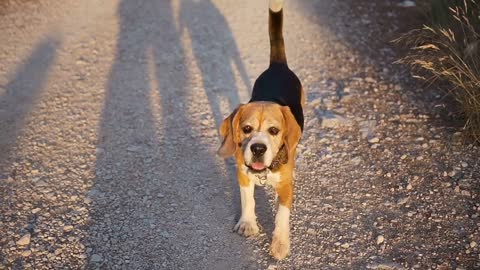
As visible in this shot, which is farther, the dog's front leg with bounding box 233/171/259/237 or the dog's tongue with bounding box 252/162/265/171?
the dog's front leg with bounding box 233/171/259/237

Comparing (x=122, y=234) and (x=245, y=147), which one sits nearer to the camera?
(x=245, y=147)

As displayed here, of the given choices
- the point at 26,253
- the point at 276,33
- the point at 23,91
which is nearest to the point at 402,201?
the point at 276,33

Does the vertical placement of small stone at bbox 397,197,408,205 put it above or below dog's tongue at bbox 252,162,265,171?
below

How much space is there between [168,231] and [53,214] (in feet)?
3.19

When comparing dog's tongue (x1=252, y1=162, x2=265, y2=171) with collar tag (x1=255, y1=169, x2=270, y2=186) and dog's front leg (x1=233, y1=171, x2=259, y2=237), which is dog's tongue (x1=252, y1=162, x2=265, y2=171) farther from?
dog's front leg (x1=233, y1=171, x2=259, y2=237)

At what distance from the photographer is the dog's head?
3994 millimetres

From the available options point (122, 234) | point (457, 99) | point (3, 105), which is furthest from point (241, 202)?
point (3, 105)

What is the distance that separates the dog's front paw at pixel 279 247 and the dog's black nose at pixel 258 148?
0.84 metres

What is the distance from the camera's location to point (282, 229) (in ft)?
14.7

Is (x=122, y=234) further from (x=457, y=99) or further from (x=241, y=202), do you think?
(x=457, y=99)

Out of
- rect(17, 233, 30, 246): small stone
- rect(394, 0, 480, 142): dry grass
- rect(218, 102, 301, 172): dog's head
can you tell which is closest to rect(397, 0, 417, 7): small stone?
rect(394, 0, 480, 142): dry grass

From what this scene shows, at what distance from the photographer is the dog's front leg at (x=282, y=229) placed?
4.43 m

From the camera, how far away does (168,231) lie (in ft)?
15.5

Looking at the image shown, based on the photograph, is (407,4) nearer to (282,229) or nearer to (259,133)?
(282,229)
